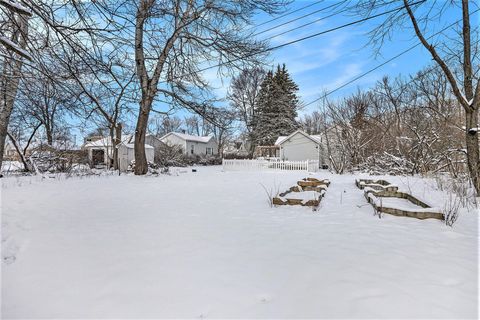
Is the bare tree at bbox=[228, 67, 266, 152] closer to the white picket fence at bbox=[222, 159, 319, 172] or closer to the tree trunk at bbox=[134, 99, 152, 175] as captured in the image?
the white picket fence at bbox=[222, 159, 319, 172]

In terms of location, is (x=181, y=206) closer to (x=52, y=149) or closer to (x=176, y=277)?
(x=176, y=277)

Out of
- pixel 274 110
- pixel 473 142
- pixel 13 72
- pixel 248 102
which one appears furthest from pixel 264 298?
pixel 248 102

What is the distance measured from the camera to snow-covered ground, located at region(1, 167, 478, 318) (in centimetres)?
165

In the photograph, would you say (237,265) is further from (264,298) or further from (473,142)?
(473,142)

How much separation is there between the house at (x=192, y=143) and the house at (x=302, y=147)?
34.9ft

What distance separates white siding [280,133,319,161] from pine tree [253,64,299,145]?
15.8 ft

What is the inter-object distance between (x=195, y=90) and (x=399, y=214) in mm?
8220

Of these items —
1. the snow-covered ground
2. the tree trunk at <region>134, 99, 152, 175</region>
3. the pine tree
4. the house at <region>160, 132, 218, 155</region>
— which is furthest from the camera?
the house at <region>160, 132, 218, 155</region>

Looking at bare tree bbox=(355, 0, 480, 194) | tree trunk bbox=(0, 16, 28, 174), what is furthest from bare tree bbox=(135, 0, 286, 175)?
tree trunk bbox=(0, 16, 28, 174)

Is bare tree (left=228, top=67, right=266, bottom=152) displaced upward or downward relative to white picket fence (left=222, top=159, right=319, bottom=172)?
upward

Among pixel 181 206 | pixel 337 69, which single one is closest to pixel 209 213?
pixel 181 206

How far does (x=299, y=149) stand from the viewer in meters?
23.1

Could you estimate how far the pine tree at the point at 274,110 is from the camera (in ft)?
92.2

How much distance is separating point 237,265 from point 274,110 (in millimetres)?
27102
